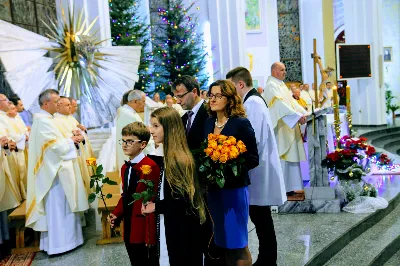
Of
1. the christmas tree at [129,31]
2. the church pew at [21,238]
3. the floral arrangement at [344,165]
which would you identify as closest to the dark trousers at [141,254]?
the church pew at [21,238]

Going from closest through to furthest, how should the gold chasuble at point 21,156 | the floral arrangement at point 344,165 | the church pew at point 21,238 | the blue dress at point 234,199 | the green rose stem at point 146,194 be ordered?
1. the green rose stem at point 146,194
2. the blue dress at point 234,199
3. the church pew at point 21,238
4. the floral arrangement at point 344,165
5. the gold chasuble at point 21,156

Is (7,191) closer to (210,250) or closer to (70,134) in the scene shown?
(70,134)

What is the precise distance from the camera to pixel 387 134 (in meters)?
14.0

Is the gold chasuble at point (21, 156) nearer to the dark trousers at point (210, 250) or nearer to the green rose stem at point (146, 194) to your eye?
the dark trousers at point (210, 250)

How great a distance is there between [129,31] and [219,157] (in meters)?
11.1

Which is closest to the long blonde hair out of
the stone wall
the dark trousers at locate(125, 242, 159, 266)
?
the dark trousers at locate(125, 242, 159, 266)

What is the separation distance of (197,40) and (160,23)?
5.50ft

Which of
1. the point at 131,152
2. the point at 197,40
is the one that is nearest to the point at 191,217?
the point at 131,152

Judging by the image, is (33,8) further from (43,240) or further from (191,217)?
(191,217)

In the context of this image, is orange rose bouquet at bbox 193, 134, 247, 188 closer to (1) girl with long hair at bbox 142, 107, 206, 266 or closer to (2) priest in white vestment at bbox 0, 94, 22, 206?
(1) girl with long hair at bbox 142, 107, 206, 266

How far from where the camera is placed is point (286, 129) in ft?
20.7

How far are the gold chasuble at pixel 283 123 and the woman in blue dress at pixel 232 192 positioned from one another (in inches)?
110

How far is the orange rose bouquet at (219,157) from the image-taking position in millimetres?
2865

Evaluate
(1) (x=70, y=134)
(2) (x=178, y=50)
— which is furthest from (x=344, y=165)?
(2) (x=178, y=50)
